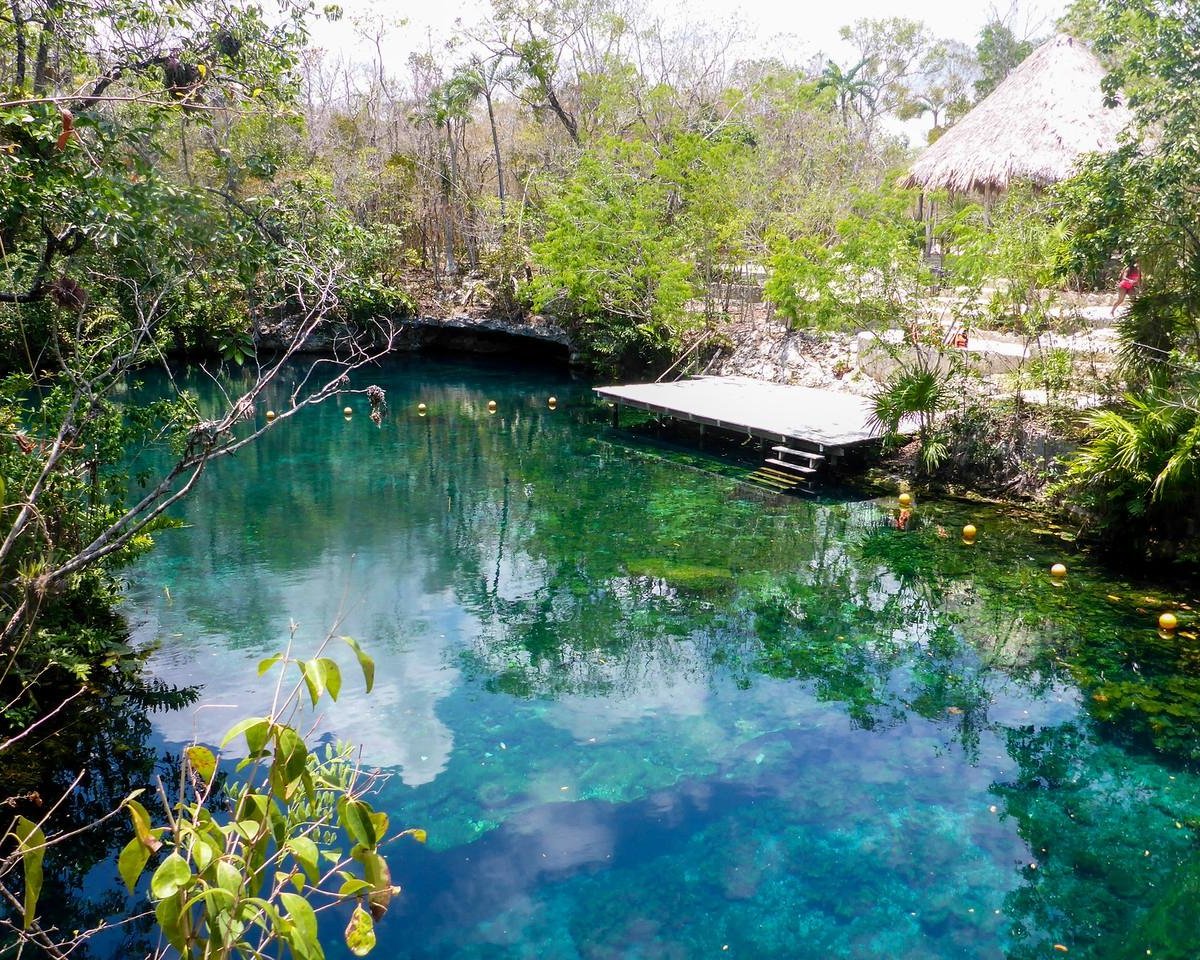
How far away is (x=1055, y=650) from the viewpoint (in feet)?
28.6

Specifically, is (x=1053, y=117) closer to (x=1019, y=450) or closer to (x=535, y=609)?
(x=1019, y=450)

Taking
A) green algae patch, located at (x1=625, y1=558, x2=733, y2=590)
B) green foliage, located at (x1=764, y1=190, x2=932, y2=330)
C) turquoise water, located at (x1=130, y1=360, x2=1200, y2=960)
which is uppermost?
green foliage, located at (x1=764, y1=190, x2=932, y2=330)

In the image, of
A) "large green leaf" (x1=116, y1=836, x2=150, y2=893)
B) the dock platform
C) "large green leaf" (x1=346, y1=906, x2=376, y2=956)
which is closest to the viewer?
"large green leaf" (x1=116, y1=836, x2=150, y2=893)

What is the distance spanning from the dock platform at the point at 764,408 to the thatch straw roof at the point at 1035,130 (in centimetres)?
526

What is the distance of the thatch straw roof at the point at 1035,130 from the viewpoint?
17250mm

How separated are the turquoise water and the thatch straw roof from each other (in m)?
8.58

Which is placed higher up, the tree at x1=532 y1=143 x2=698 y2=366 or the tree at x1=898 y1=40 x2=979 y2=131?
the tree at x1=898 y1=40 x2=979 y2=131

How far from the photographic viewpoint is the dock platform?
14039mm

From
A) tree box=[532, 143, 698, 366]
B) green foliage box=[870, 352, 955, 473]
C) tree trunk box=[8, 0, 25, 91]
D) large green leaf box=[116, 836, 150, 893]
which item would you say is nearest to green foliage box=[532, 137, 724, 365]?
tree box=[532, 143, 698, 366]

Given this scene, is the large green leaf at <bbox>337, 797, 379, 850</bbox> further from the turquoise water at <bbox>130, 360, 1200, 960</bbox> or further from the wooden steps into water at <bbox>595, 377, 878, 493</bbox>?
the wooden steps into water at <bbox>595, 377, 878, 493</bbox>

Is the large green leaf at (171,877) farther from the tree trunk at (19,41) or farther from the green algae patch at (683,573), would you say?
the green algae patch at (683,573)

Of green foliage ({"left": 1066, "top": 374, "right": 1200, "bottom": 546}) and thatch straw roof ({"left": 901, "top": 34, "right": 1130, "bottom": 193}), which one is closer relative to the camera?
green foliage ({"left": 1066, "top": 374, "right": 1200, "bottom": 546})

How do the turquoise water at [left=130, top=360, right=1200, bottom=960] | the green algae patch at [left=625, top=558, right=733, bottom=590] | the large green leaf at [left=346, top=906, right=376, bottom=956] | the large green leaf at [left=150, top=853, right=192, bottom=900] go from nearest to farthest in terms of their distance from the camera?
1. the large green leaf at [left=150, top=853, right=192, bottom=900]
2. the large green leaf at [left=346, top=906, right=376, bottom=956]
3. the turquoise water at [left=130, top=360, right=1200, bottom=960]
4. the green algae patch at [left=625, top=558, right=733, bottom=590]

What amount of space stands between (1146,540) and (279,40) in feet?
33.0
